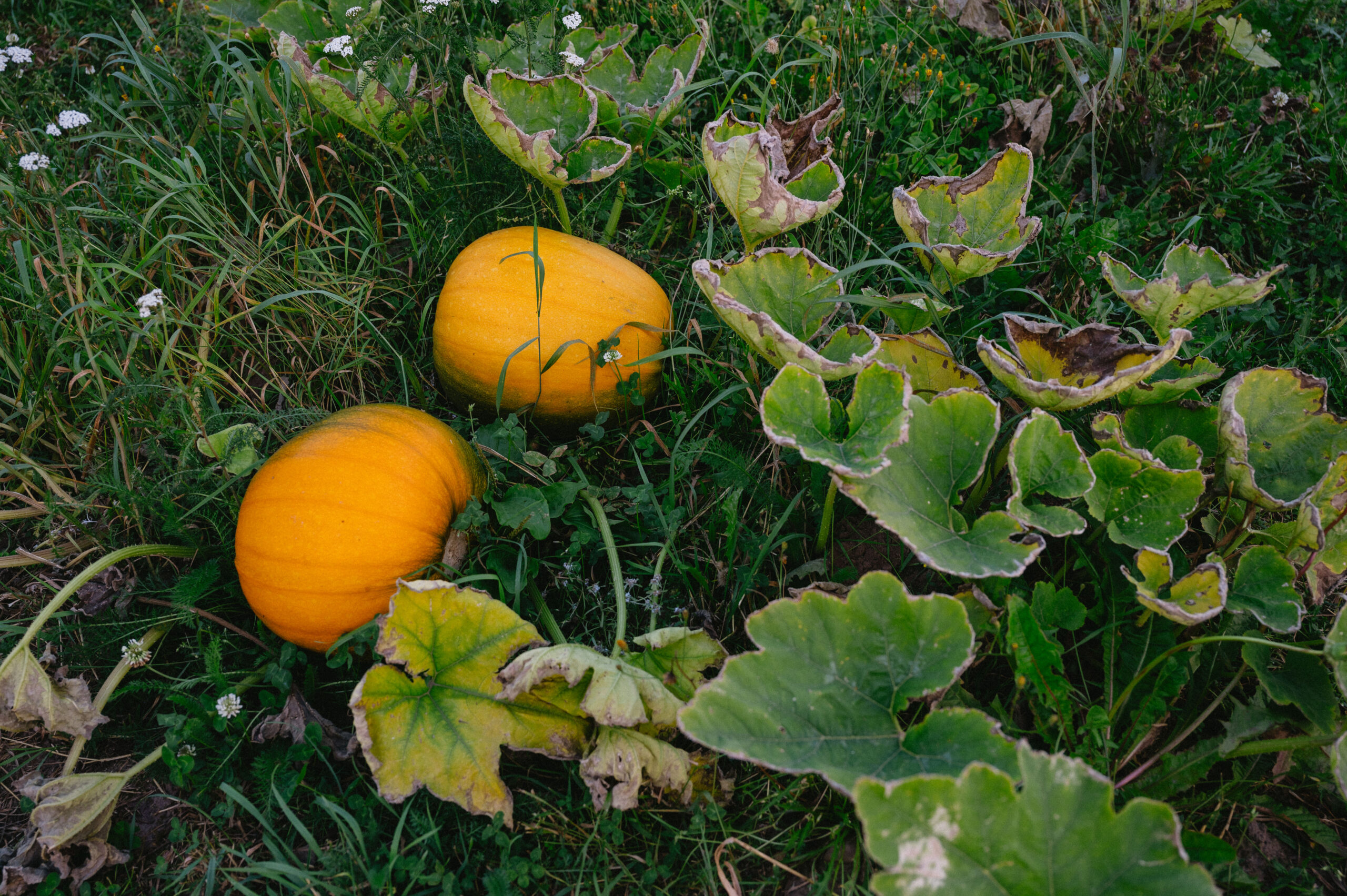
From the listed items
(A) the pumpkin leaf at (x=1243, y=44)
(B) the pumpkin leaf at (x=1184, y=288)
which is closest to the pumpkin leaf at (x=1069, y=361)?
(B) the pumpkin leaf at (x=1184, y=288)

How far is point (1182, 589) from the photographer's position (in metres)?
1.63

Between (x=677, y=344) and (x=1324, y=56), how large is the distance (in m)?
2.51

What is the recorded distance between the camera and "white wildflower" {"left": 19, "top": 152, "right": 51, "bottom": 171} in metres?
2.19

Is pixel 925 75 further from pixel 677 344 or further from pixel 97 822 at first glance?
pixel 97 822

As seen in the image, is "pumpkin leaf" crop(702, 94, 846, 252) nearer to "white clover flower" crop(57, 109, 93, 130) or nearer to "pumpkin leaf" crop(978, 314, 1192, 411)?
"pumpkin leaf" crop(978, 314, 1192, 411)

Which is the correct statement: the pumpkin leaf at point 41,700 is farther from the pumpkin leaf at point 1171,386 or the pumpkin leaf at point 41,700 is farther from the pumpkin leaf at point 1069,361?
the pumpkin leaf at point 1171,386

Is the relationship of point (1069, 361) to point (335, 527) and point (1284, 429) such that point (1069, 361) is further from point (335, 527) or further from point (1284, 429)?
point (335, 527)

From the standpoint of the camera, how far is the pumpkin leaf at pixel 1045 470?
1680 mm

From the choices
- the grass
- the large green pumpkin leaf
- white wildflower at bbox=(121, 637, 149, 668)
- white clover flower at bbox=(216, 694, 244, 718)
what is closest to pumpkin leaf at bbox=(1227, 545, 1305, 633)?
the grass

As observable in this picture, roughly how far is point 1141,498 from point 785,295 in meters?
0.85

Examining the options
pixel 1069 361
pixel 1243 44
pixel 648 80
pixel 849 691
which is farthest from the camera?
pixel 1243 44

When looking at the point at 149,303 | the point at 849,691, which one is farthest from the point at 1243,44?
the point at 149,303

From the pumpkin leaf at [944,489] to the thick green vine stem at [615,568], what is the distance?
1.86 feet

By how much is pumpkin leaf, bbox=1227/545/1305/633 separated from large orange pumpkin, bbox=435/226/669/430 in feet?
4.68
